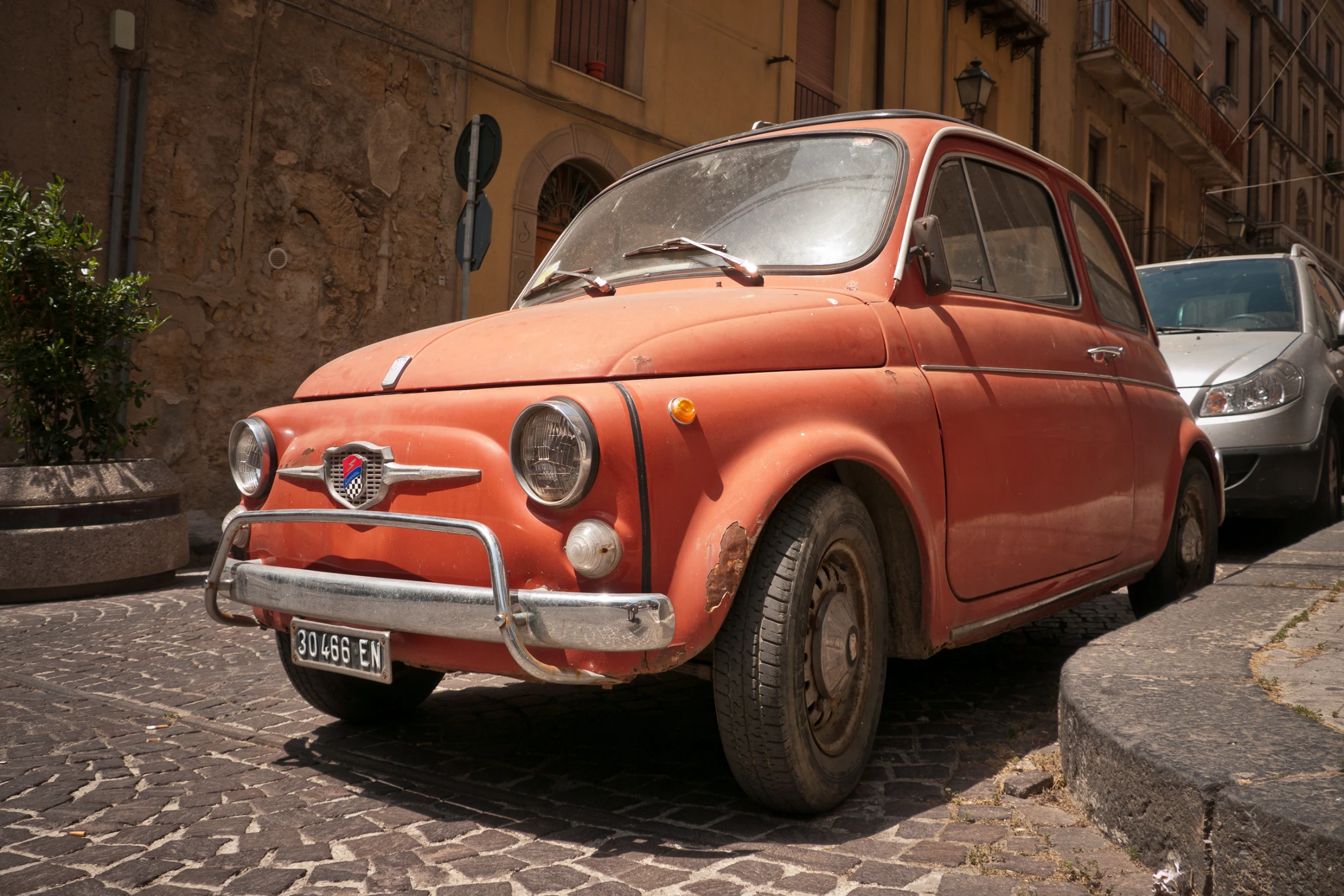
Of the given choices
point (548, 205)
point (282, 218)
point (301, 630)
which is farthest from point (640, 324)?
point (548, 205)

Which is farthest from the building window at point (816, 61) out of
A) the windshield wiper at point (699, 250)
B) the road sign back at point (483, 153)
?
the windshield wiper at point (699, 250)

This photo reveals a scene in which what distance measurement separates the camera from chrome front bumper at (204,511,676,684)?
234cm

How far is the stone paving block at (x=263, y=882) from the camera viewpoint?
231cm

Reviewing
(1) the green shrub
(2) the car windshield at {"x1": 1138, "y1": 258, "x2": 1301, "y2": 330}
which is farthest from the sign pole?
(2) the car windshield at {"x1": 1138, "y1": 258, "x2": 1301, "y2": 330}

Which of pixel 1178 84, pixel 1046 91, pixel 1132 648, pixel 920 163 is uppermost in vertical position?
pixel 1178 84

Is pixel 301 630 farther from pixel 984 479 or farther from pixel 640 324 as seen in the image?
pixel 984 479

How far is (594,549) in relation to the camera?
93.7 inches

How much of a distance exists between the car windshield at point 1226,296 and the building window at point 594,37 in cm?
682

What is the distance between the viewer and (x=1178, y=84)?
27.1 metres

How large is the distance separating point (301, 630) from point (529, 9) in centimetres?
998

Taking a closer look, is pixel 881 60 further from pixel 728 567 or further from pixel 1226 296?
pixel 728 567

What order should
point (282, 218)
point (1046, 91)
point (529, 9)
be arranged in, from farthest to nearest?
point (1046, 91) → point (529, 9) → point (282, 218)

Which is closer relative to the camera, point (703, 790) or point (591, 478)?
point (591, 478)

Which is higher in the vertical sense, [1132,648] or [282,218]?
[282,218]
